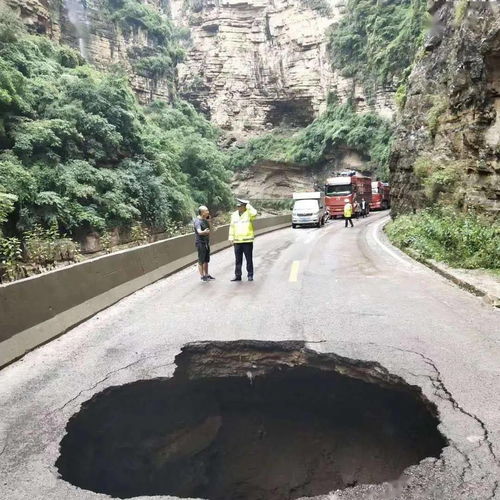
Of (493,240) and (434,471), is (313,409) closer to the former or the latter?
(434,471)

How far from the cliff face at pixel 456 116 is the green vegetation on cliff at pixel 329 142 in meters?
24.9

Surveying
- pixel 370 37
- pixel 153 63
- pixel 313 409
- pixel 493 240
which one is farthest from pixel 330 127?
pixel 313 409

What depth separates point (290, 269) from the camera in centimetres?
1205

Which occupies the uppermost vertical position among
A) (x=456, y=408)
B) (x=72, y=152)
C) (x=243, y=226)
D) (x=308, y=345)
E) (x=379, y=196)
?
(x=72, y=152)

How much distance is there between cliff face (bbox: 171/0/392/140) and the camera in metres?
61.3

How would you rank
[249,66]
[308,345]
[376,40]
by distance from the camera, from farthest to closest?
[249,66], [376,40], [308,345]

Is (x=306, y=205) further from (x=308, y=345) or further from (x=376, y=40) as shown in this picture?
(x=376, y=40)

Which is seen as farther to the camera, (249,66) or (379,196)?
(249,66)

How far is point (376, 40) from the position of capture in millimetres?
51375

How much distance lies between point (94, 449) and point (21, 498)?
2.16 ft

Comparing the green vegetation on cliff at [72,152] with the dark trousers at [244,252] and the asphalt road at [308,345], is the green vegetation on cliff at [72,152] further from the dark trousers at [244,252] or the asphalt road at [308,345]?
the asphalt road at [308,345]

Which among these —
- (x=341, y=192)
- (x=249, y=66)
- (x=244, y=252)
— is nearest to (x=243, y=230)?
(x=244, y=252)

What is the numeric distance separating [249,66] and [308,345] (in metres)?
64.3

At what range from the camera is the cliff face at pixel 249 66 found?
61.3 m
